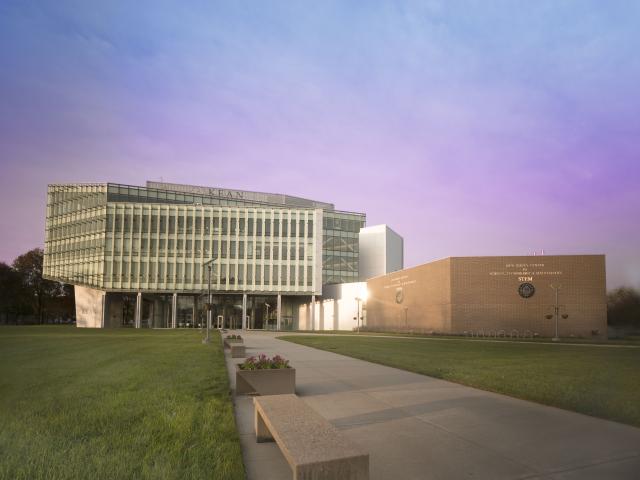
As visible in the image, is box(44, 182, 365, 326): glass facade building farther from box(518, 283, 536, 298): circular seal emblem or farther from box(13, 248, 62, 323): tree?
box(518, 283, 536, 298): circular seal emblem

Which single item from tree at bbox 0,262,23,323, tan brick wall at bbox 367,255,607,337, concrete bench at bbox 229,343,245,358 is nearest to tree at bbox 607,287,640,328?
tan brick wall at bbox 367,255,607,337

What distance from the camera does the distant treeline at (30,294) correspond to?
88688mm

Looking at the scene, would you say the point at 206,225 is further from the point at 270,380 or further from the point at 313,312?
the point at 270,380

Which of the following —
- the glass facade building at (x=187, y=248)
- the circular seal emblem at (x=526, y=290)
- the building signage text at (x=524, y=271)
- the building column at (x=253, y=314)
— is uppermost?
the glass facade building at (x=187, y=248)

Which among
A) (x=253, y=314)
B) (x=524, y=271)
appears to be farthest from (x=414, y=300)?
(x=253, y=314)

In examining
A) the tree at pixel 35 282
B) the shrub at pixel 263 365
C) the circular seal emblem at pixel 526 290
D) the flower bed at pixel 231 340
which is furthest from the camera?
the tree at pixel 35 282

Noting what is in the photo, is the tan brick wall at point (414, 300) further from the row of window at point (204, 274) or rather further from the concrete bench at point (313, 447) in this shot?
the concrete bench at point (313, 447)

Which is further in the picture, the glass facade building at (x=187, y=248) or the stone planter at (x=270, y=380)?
the glass facade building at (x=187, y=248)

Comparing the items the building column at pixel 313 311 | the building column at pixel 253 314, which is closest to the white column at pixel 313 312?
the building column at pixel 313 311

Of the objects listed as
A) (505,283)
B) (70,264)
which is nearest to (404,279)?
(505,283)

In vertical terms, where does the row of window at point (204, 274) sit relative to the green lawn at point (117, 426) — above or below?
above

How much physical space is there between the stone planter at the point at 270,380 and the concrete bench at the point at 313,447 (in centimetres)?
434

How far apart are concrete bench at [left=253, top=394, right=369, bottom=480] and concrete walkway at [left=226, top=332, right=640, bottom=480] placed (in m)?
0.59

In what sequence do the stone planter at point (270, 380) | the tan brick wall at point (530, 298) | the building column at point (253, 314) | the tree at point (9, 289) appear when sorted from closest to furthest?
the stone planter at point (270, 380), the tan brick wall at point (530, 298), the tree at point (9, 289), the building column at point (253, 314)
